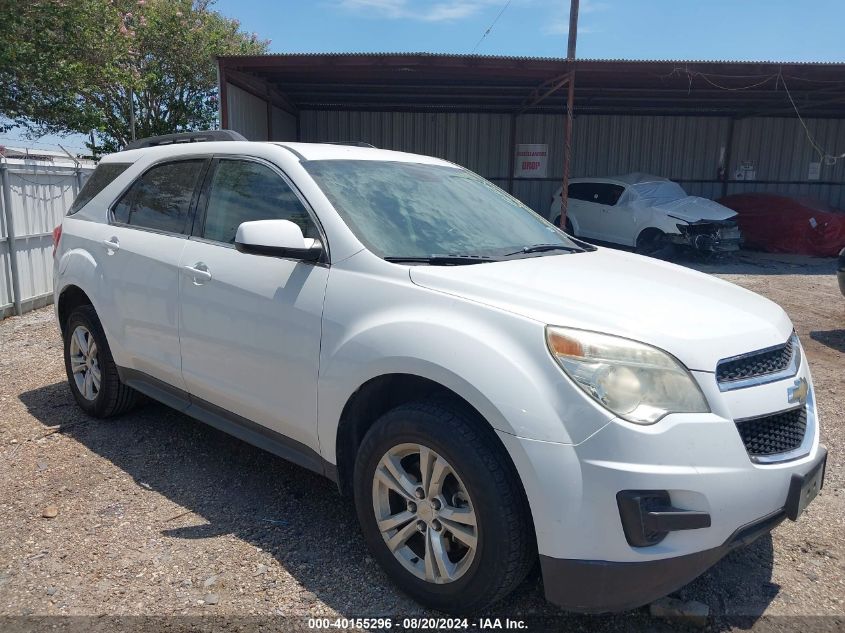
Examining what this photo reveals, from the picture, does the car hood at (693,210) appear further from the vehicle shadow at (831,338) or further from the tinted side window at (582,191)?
the vehicle shadow at (831,338)

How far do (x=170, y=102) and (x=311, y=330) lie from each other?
2231 cm

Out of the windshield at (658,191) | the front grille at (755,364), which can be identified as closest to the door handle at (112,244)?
the front grille at (755,364)

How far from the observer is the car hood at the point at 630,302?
2271 mm

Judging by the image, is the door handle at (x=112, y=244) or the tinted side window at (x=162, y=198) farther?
the door handle at (x=112, y=244)

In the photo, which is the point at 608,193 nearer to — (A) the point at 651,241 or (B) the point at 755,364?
(A) the point at 651,241

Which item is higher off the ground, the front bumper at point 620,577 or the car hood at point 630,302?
the car hood at point 630,302

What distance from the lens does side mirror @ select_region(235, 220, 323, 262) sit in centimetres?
284

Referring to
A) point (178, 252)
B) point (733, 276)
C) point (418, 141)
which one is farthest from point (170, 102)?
point (178, 252)

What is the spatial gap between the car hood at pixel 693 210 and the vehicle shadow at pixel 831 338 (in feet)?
18.9

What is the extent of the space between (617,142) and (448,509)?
18117 mm

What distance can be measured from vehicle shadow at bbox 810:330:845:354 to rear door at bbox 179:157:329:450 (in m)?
6.14

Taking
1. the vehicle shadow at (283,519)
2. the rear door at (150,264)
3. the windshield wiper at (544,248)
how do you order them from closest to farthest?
the vehicle shadow at (283,519) < the windshield wiper at (544,248) < the rear door at (150,264)

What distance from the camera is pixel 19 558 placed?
9.84 feet

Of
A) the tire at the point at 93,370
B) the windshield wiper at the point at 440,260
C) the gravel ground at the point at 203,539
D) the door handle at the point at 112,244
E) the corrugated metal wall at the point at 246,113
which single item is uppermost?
the corrugated metal wall at the point at 246,113
